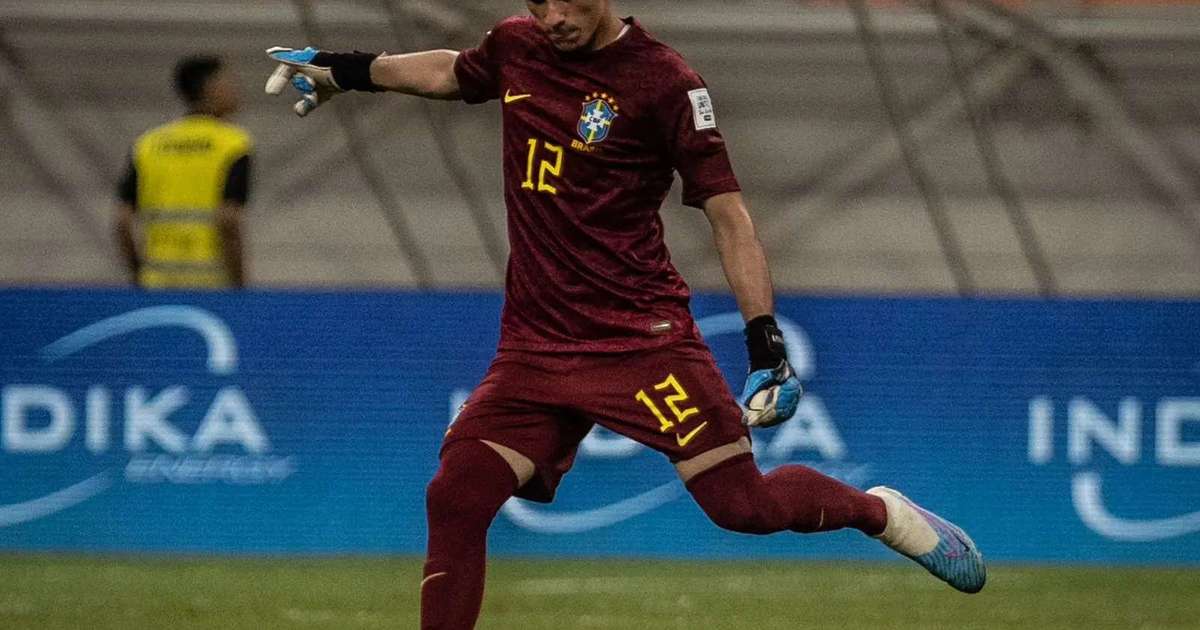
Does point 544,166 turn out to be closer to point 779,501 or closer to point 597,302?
point 597,302

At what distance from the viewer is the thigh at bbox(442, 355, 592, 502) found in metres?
5.49

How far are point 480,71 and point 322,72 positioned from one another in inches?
19.6

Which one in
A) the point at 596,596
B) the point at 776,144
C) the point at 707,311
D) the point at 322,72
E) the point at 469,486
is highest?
the point at 322,72

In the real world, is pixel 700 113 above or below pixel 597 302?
above

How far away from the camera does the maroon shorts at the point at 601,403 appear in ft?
18.1

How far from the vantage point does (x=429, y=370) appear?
9734mm

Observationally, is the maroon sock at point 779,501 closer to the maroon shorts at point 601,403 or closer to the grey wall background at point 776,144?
the maroon shorts at point 601,403

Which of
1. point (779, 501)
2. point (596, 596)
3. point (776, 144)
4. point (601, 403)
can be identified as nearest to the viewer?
point (601, 403)

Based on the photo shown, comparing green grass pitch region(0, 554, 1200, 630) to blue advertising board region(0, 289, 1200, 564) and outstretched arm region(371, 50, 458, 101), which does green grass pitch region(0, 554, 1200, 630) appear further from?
outstretched arm region(371, 50, 458, 101)

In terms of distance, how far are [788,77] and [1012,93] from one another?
1.52 m

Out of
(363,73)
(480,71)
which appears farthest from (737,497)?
(363,73)

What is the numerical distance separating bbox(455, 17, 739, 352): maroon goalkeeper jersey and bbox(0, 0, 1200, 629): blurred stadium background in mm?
2161

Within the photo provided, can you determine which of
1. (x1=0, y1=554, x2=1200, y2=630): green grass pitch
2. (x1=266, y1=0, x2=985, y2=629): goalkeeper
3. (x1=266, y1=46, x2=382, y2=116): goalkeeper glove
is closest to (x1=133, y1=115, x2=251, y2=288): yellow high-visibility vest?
(x1=0, y1=554, x2=1200, y2=630): green grass pitch

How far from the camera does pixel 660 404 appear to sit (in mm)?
5543
